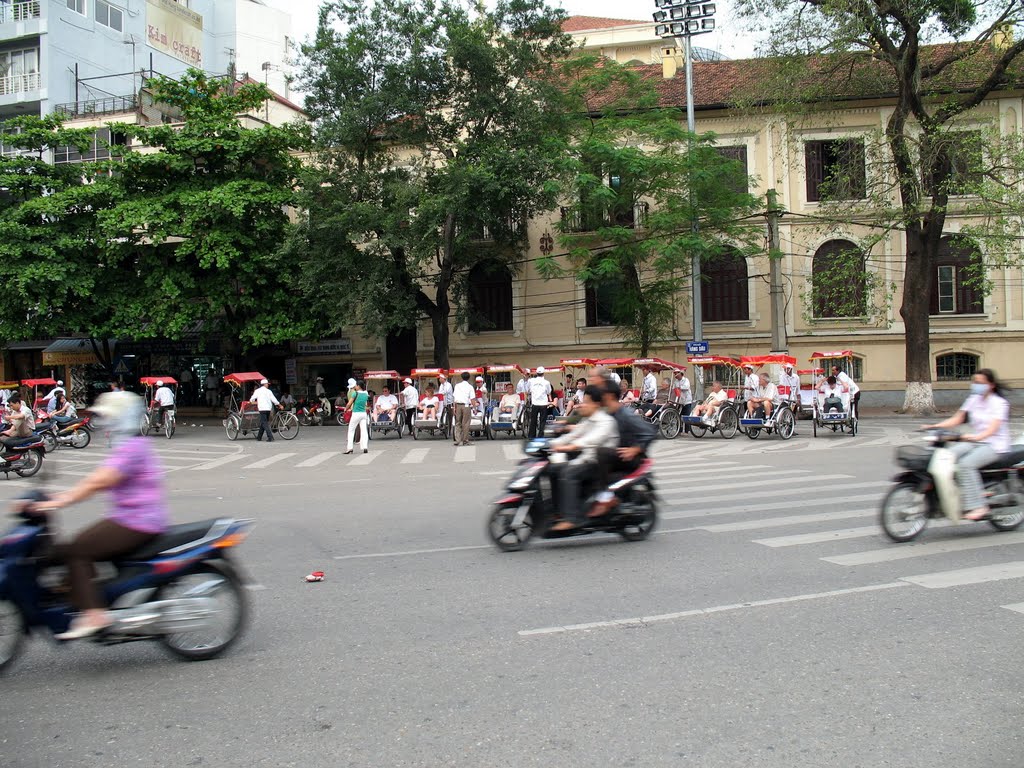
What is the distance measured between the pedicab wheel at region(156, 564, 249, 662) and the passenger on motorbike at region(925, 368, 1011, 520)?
6.39m

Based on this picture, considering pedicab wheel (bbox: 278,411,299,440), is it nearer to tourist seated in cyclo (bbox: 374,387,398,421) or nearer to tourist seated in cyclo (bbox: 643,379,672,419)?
tourist seated in cyclo (bbox: 374,387,398,421)

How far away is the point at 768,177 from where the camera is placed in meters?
32.8

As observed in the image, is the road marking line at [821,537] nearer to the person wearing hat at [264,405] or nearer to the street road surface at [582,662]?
the street road surface at [582,662]

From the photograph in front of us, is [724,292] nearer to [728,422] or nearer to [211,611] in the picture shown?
[728,422]

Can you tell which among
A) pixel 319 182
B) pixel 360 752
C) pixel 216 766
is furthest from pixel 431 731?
pixel 319 182

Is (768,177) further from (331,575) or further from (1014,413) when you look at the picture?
(331,575)

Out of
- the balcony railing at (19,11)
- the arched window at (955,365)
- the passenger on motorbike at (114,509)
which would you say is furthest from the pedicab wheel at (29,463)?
the balcony railing at (19,11)

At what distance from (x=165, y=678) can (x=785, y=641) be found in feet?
11.8

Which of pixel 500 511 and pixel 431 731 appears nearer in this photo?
pixel 431 731

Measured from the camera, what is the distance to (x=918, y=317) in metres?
26.4

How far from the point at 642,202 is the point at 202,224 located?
586 inches

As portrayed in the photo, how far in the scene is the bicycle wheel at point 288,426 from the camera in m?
24.6

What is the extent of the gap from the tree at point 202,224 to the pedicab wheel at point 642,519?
22804 mm

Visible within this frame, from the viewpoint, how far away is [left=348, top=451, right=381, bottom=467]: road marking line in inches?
666
